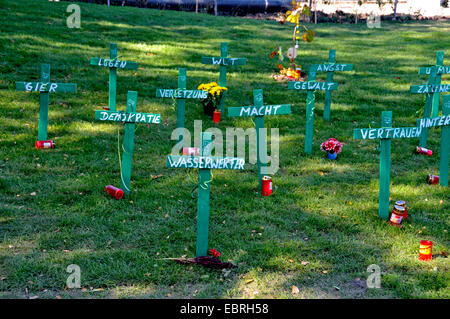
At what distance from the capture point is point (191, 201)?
6.83m

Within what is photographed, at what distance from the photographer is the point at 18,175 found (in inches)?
288

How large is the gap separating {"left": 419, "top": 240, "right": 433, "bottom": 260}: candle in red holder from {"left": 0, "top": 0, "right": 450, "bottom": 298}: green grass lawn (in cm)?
9

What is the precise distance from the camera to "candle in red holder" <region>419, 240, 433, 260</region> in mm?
5395

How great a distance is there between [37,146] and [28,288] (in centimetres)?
404

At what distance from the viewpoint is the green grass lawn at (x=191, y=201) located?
5004 mm

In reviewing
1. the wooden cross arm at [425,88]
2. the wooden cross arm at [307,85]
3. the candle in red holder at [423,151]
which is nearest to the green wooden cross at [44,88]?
the wooden cross arm at [307,85]

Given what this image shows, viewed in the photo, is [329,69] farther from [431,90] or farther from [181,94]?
[181,94]

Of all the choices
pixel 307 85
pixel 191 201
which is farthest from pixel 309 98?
pixel 191 201

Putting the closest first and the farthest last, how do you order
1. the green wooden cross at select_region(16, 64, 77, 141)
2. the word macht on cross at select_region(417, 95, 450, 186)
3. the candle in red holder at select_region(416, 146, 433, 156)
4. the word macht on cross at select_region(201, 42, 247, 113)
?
the word macht on cross at select_region(417, 95, 450, 186) → the green wooden cross at select_region(16, 64, 77, 141) → the candle in red holder at select_region(416, 146, 433, 156) → the word macht on cross at select_region(201, 42, 247, 113)

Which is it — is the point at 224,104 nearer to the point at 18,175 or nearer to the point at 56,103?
the point at 56,103

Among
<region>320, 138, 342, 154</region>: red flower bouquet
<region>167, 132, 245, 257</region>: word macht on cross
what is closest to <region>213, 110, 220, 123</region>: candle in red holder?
<region>320, 138, 342, 154</region>: red flower bouquet

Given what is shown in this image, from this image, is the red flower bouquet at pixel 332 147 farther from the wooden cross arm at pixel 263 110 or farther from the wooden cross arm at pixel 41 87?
the wooden cross arm at pixel 41 87

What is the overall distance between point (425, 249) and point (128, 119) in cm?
401

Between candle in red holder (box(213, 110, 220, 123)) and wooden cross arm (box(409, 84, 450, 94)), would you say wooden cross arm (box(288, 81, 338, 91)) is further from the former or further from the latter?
candle in red holder (box(213, 110, 220, 123))
